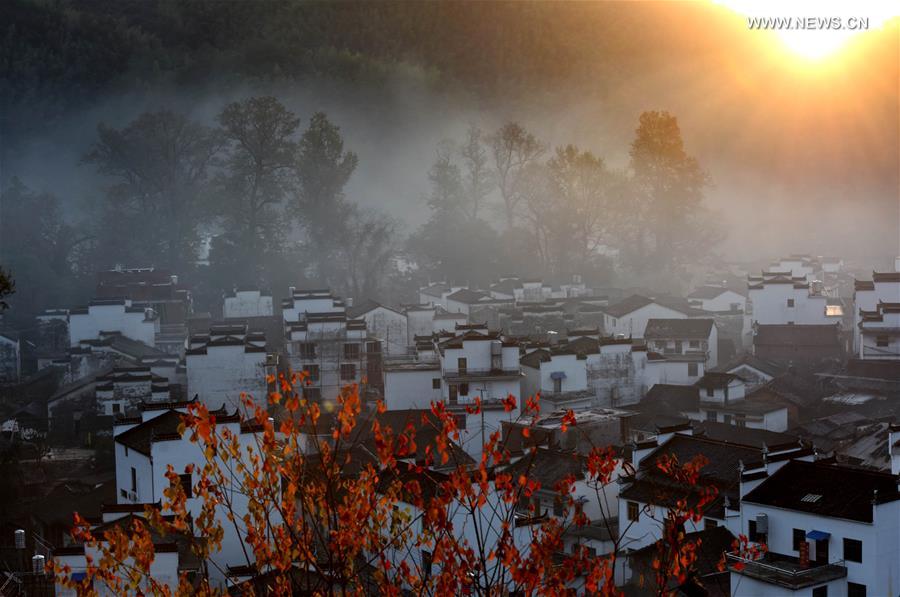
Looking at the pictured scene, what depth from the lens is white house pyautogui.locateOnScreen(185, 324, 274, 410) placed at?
59.7 ft

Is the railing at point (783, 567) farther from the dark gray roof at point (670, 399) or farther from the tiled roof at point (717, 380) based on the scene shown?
the tiled roof at point (717, 380)

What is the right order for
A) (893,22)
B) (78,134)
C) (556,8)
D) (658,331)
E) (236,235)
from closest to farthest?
(658,331), (236,235), (78,134), (893,22), (556,8)

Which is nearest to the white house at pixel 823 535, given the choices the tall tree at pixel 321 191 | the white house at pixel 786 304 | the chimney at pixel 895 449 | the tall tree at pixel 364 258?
the chimney at pixel 895 449

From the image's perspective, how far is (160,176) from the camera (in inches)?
1226

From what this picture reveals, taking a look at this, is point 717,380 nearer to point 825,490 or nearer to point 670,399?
point 670,399

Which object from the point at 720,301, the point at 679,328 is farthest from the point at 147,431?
the point at 720,301

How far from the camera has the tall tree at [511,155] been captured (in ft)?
109

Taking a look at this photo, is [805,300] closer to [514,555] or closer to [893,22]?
[514,555]

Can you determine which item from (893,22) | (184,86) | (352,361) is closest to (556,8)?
(893,22)

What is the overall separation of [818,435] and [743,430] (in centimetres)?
102

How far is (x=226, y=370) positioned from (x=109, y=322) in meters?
4.59

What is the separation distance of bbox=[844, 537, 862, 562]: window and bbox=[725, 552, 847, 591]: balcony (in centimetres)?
8

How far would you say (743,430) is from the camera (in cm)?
1622

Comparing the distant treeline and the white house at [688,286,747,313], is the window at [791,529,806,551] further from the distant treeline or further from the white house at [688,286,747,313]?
the distant treeline
